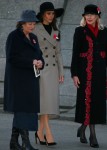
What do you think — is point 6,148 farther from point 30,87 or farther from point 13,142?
point 30,87

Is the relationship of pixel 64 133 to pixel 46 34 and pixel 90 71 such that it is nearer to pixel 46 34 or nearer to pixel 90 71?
pixel 90 71

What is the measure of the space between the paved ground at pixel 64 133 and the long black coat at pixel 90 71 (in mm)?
396

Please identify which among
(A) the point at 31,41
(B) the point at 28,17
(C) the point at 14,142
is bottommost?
(C) the point at 14,142

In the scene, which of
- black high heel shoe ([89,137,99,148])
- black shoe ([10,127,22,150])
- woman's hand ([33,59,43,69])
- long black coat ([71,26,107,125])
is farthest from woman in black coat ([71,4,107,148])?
black shoe ([10,127,22,150])

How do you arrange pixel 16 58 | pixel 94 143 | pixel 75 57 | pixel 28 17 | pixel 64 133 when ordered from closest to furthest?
pixel 16 58 < pixel 28 17 < pixel 94 143 < pixel 75 57 < pixel 64 133

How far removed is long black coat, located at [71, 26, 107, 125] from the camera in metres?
10.8

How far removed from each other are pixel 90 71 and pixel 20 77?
142 centimetres

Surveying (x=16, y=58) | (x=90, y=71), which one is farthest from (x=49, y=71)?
(x=16, y=58)

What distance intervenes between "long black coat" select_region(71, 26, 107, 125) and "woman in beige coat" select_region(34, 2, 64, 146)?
0.26 m

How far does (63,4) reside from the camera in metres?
16.9

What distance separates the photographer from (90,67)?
10.8 metres

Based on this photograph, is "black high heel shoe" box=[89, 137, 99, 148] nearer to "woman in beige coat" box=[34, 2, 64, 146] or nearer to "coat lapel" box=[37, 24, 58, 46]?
"woman in beige coat" box=[34, 2, 64, 146]

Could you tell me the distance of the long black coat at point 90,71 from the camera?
35.3 ft

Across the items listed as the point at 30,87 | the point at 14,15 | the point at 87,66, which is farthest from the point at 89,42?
the point at 14,15
